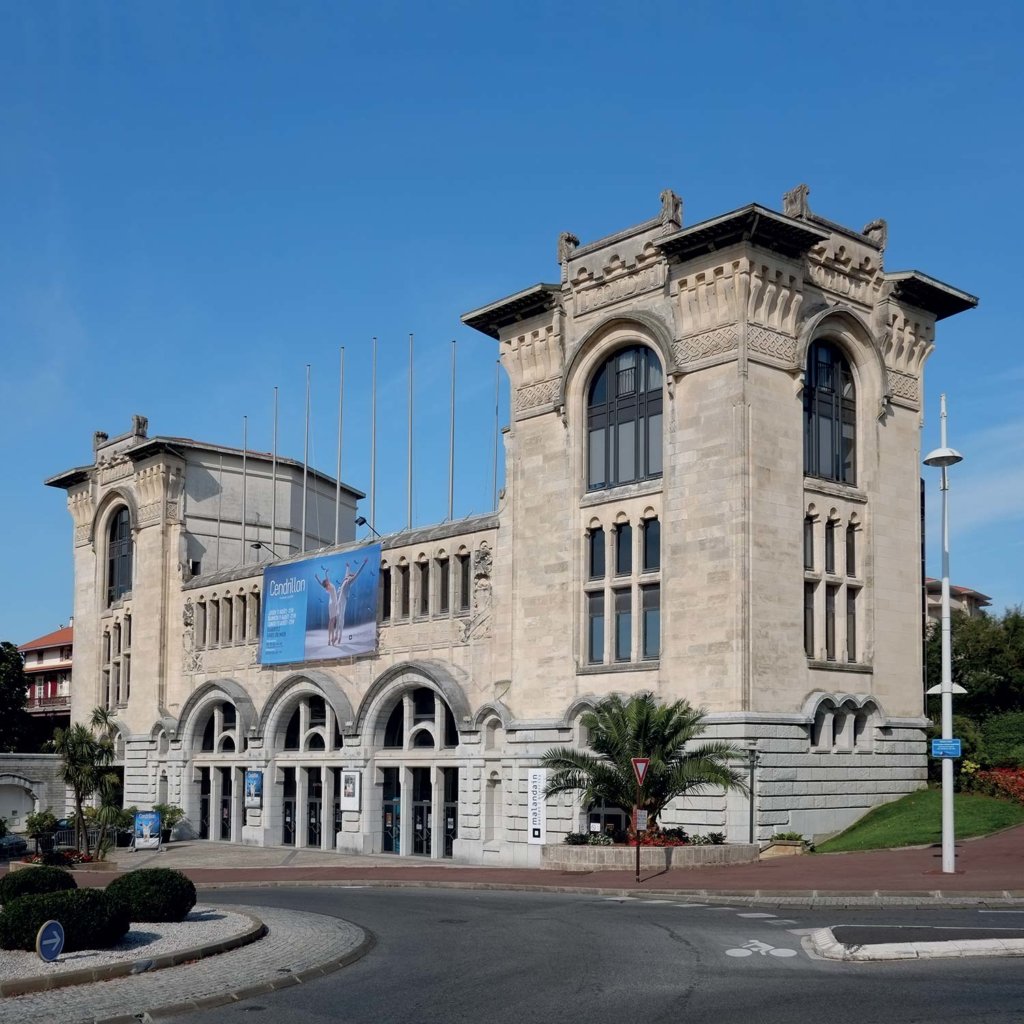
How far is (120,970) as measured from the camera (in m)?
16.8

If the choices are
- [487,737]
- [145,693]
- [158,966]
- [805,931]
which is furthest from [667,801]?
[145,693]

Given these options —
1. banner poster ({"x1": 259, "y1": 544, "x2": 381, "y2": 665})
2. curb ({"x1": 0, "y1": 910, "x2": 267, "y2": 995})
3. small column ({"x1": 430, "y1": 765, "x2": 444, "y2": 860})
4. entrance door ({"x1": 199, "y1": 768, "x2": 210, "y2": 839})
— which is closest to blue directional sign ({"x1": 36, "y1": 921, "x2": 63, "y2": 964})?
curb ({"x1": 0, "y1": 910, "x2": 267, "y2": 995})

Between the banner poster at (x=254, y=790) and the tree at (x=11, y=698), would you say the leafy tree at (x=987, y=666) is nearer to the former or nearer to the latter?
the banner poster at (x=254, y=790)

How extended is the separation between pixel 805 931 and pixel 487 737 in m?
26.2

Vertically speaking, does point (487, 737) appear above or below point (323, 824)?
above

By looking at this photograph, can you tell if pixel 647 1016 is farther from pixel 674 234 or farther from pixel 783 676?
pixel 674 234

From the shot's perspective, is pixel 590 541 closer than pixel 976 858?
No

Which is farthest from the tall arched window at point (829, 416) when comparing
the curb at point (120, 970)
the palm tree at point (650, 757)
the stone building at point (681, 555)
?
the curb at point (120, 970)

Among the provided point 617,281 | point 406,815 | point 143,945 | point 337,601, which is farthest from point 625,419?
point 143,945

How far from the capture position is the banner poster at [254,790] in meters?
56.7

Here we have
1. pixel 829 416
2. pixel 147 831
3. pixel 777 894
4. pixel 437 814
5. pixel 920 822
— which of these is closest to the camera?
pixel 777 894

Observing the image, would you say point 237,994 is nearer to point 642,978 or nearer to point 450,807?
point 642,978

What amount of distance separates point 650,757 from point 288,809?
83.4ft

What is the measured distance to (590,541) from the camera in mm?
43250
